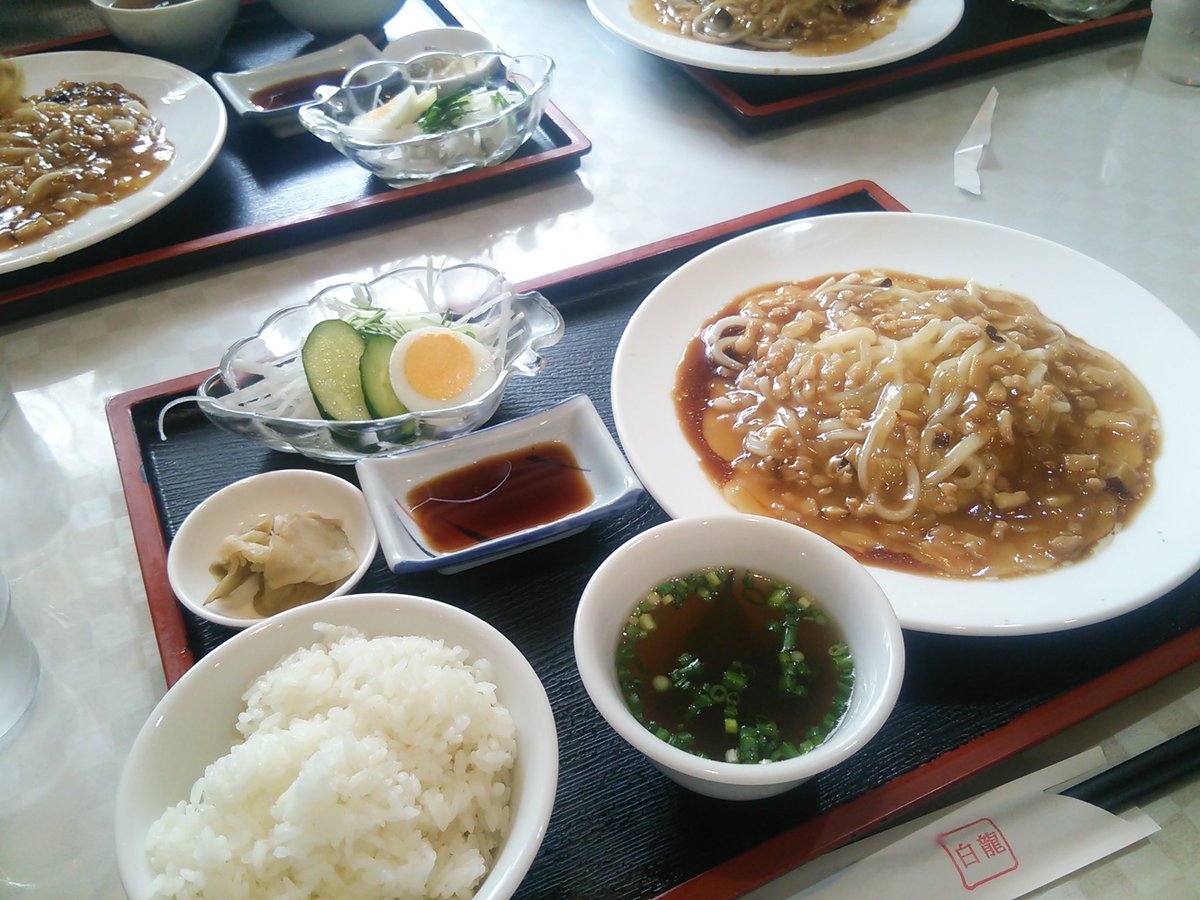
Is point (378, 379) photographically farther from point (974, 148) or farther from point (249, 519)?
point (974, 148)

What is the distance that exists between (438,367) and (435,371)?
0.5 inches

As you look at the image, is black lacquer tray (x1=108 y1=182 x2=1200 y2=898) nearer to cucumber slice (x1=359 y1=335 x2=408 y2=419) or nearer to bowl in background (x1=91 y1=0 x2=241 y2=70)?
cucumber slice (x1=359 y1=335 x2=408 y2=419)

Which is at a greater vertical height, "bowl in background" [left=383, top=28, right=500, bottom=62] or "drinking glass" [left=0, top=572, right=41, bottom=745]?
"bowl in background" [left=383, top=28, right=500, bottom=62]

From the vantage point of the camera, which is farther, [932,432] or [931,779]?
[932,432]

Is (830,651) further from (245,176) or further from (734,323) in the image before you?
(245,176)

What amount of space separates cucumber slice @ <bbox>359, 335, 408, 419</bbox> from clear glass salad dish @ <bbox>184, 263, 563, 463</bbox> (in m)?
0.08

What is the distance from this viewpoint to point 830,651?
4.38ft

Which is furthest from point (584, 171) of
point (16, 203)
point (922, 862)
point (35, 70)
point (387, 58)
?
point (922, 862)

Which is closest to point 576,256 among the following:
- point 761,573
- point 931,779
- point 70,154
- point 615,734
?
point 761,573

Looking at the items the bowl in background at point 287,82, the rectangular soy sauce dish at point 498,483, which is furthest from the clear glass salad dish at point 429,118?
the rectangular soy sauce dish at point 498,483

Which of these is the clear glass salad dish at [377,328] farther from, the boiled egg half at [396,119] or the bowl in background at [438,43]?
the bowl in background at [438,43]

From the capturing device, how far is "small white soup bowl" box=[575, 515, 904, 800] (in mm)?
1117

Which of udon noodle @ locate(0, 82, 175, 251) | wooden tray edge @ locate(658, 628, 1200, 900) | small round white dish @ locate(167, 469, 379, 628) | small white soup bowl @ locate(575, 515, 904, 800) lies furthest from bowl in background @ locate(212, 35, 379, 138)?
wooden tray edge @ locate(658, 628, 1200, 900)

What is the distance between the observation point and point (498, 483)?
72.8 inches
